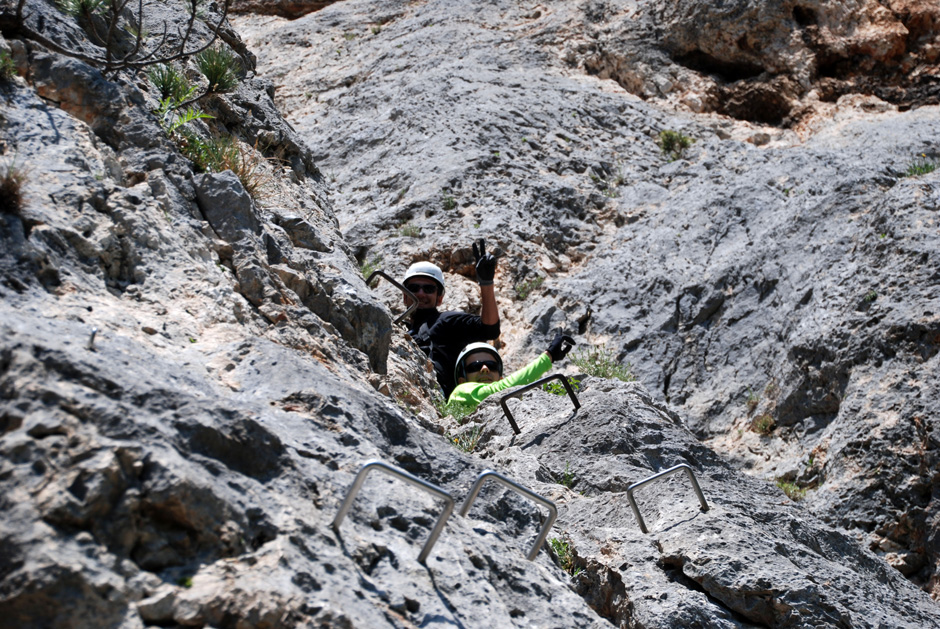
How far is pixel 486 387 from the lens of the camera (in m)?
6.42

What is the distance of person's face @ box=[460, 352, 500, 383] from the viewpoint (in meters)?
7.12

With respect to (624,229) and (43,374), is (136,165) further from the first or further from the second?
(624,229)

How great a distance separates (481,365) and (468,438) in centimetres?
164

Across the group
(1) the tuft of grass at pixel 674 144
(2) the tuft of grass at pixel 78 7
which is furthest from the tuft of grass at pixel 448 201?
(2) the tuft of grass at pixel 78 7

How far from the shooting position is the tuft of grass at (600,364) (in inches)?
299

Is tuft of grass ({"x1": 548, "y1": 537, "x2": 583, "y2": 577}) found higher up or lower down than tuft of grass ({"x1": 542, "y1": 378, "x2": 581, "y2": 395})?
lower down

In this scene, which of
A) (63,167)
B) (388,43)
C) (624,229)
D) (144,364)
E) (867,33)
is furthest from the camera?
(388,43)

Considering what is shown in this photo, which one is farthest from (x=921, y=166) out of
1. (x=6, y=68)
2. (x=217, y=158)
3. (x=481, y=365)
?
(x=6, y=68)

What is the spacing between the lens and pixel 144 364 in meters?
3.06

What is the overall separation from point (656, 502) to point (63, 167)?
3.30m

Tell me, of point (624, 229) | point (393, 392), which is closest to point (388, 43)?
point (624, 229)

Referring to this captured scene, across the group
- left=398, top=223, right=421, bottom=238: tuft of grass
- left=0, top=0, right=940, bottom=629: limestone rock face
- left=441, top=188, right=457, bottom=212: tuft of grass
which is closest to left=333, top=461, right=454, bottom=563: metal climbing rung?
left=0, top=0, right=940, bottom=629: limestone rock face

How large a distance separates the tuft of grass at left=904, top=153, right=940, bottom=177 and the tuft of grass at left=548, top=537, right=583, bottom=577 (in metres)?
6.24

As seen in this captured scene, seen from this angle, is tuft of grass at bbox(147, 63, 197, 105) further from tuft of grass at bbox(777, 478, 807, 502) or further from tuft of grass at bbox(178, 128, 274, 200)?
tuft of grass at bbox(777, 478, 807, 502)
